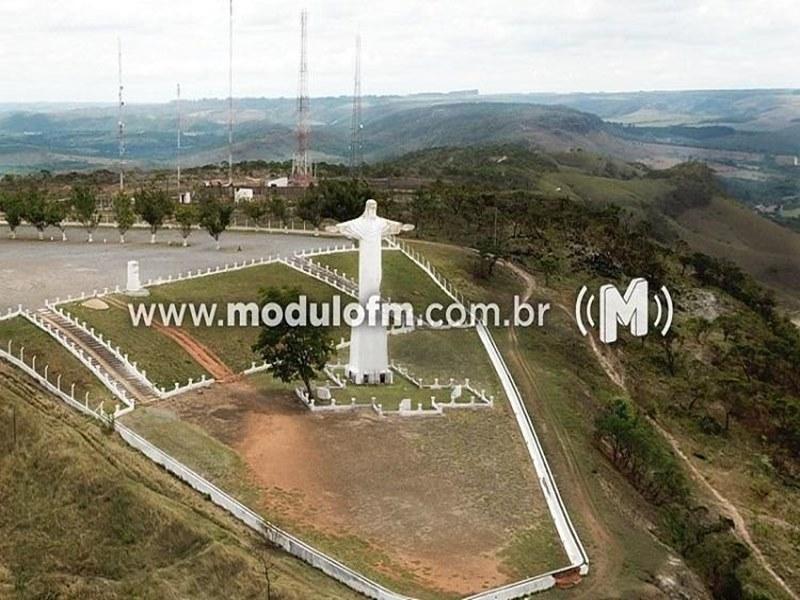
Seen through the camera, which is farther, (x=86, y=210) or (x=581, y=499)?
(x=86, y=210)

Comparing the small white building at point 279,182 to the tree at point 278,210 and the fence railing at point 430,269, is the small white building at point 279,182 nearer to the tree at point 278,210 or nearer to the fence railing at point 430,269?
the tree at point 278,210

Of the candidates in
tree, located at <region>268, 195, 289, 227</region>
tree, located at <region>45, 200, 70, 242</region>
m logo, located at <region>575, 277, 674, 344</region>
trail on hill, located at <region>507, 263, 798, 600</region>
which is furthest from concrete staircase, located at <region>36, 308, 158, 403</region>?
tree, located at <region>268, 195, 289, 227</region>

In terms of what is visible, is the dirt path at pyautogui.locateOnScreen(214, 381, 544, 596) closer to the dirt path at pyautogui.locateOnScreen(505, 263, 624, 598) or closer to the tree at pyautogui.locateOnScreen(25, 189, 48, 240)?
the dirt path at pyautogui.locateOnScreen(505, 263, 624, 598)

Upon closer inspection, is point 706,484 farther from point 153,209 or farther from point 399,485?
point 153,209

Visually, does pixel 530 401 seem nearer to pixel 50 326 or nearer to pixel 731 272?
pixel 50 326

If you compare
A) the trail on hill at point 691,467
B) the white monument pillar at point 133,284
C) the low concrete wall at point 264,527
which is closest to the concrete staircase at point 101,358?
the low concrete wall at point 264,527

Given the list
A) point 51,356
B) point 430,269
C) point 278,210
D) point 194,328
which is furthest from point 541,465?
point 278,210
